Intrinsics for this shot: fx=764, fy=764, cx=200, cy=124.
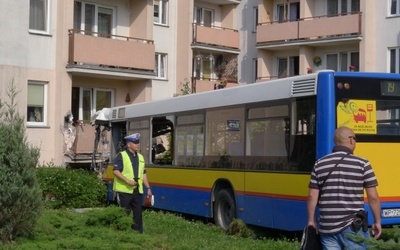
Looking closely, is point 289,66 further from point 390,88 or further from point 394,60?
point 390,88

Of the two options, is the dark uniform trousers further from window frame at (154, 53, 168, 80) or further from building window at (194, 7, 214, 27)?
building window at (194, 7, 214, 27)

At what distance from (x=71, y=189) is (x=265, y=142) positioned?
8.80 meters

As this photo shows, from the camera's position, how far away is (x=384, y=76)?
13.6 metres

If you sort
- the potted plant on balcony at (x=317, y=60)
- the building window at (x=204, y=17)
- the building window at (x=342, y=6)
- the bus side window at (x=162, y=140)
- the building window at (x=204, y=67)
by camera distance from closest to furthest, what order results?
the bus side window at (x=162, y=140), the building window at (x=342, y=6), the potted plant on balcony at (x=317, y=60), the building window at (x=204, y=67), the building window at (x=204, y=17)

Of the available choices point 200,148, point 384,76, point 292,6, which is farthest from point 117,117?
point 292,6

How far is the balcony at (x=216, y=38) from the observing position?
36.2m

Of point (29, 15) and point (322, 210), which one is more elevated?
point (29, 15)

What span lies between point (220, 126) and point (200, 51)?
2084cm

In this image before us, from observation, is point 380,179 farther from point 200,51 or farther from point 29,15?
point 200,51

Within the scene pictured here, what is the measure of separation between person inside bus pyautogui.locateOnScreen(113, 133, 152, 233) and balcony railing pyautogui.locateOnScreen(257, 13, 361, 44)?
2269 cm

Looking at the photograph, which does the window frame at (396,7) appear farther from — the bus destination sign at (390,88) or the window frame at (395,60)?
the bus destination sign at (390,88)

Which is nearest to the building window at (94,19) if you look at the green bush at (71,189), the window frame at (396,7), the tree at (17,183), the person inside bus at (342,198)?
the green bush at (71,189)

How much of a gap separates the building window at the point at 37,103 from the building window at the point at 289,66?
46.7 ft

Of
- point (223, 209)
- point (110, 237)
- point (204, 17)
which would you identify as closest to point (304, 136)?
point (223, 209)
